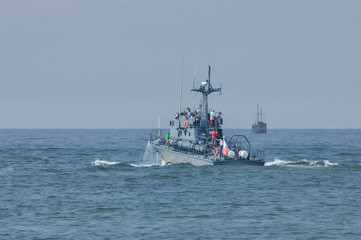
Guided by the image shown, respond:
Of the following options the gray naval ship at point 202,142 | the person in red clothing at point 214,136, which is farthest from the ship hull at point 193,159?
the person in red clothing at point 214,136

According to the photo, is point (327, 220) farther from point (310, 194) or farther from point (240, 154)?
point (240, 154)

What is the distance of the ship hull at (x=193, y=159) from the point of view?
4153cm

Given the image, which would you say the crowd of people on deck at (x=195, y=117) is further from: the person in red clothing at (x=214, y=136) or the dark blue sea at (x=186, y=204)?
the dark blue sea at (x=186, y=204)

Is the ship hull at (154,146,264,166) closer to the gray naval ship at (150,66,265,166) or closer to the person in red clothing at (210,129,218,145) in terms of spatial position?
the gray naval ship at (150,66,265,166)

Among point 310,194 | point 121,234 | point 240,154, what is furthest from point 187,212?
point 240,154

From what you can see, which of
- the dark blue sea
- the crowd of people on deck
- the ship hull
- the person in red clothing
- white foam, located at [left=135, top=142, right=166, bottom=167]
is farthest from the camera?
white foam, located at [left=135, top=142, right=166, bottom=167]

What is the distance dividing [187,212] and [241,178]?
478 inches

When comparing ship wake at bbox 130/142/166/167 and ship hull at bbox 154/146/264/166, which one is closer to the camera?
ship hull at bbox 154/146/264/166

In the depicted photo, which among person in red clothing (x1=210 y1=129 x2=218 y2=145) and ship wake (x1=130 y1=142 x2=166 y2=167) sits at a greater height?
person in red clothing (x1=210 y1=129 x2=218 y2=145)

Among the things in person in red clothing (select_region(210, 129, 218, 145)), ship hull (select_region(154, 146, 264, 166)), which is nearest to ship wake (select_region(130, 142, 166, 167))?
ship hull (select_region(154, 146, 264, 166))

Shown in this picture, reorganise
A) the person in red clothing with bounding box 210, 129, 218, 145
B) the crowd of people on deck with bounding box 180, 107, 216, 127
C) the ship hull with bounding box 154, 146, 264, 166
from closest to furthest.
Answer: the ship hull with bounding box 154, 146, 264, 166
the person in red clothing with bounding box 210, 129, 218, 145
the crowd of people on deck with bounding box 180, 107, 216, 127

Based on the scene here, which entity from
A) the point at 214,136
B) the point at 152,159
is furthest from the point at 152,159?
the point at 214,136

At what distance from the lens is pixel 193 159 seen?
147 feet

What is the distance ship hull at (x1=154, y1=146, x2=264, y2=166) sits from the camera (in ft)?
136
